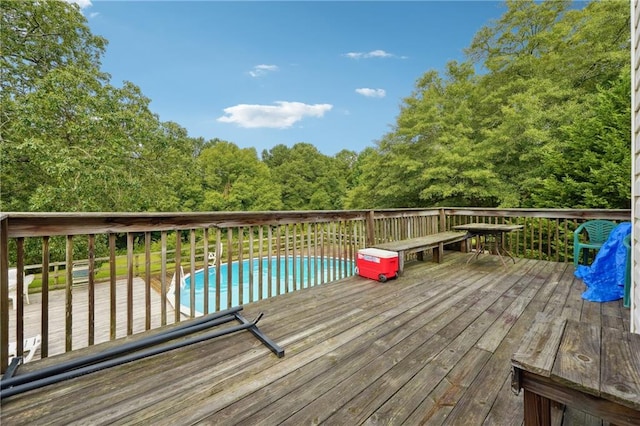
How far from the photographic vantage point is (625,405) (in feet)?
2.52

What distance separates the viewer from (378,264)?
3.51 metres

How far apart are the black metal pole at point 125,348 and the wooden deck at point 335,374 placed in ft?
0.25

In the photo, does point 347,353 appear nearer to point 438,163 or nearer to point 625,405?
point 625,405

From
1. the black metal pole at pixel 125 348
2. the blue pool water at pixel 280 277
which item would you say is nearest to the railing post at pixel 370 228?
the blue pool water at pixel 280 277

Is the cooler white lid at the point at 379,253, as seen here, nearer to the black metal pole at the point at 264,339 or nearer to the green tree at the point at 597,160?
the black metal pole at the point at 264,339

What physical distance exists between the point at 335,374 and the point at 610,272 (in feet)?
10.1

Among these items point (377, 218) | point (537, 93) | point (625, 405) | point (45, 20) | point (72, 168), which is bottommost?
point (625, 405)

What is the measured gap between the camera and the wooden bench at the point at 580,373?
2.63 feet

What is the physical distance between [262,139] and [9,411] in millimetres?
28010

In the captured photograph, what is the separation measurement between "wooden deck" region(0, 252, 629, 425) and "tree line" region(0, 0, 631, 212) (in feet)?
21.5

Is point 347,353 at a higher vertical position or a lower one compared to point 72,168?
lower

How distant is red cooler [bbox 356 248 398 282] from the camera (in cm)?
348

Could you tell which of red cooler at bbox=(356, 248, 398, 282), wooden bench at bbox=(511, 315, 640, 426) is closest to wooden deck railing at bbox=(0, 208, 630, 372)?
red cooler at bbox=(356, 248, 398, 282)

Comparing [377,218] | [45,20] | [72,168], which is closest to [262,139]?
[45,20]
